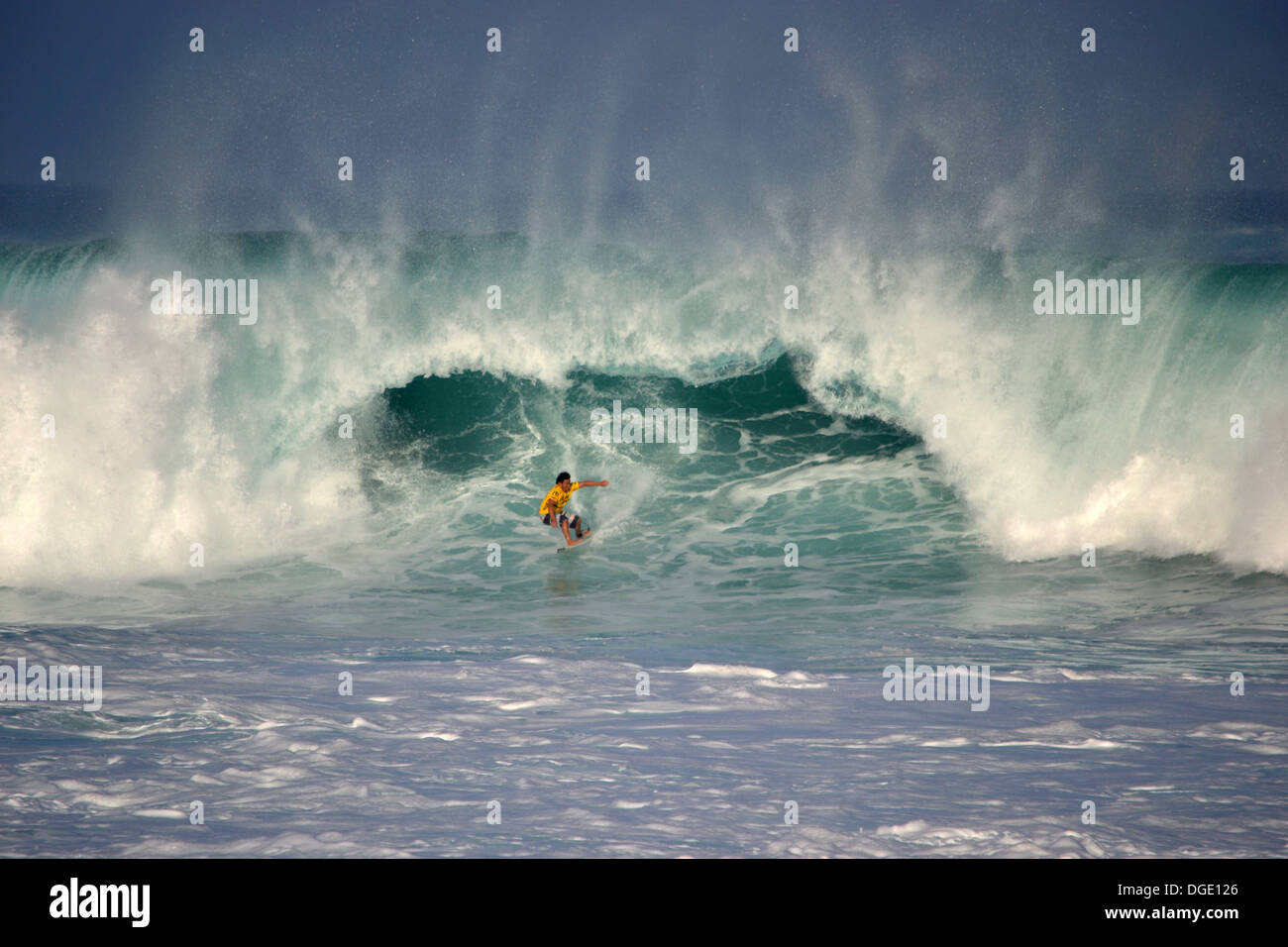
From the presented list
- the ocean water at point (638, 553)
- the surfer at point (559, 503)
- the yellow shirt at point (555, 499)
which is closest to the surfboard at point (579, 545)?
the surfer at point (559, 503)

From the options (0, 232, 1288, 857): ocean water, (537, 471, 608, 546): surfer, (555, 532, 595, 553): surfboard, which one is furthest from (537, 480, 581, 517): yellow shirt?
(0, 232, 1288, 857): ocean water

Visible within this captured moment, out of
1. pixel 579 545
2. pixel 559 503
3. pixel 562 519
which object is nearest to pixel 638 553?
pixel 579 545

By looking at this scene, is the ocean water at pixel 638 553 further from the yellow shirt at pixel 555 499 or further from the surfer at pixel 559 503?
the yellow shirt at pixel 555 499

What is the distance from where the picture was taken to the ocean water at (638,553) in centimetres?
499

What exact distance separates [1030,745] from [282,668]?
16.0 ft

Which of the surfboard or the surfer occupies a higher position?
Answer: the surfer

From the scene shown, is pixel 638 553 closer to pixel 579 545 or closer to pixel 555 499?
pixel 579 545

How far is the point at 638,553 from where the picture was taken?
11.9 metres

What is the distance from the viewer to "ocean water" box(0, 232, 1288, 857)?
16.4ft

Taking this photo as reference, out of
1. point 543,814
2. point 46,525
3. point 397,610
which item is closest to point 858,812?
point 543,814

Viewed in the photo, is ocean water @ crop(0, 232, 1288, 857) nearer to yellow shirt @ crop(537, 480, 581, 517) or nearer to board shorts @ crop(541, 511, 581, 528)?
board shorts @ crop(541, 511, 581, 528)

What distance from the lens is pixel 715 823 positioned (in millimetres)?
4680

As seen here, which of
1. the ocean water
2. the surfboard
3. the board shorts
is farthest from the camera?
the surfboard

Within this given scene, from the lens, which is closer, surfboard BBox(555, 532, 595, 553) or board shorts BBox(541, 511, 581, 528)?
board shorts BBox(541, 511, 581, 528)
